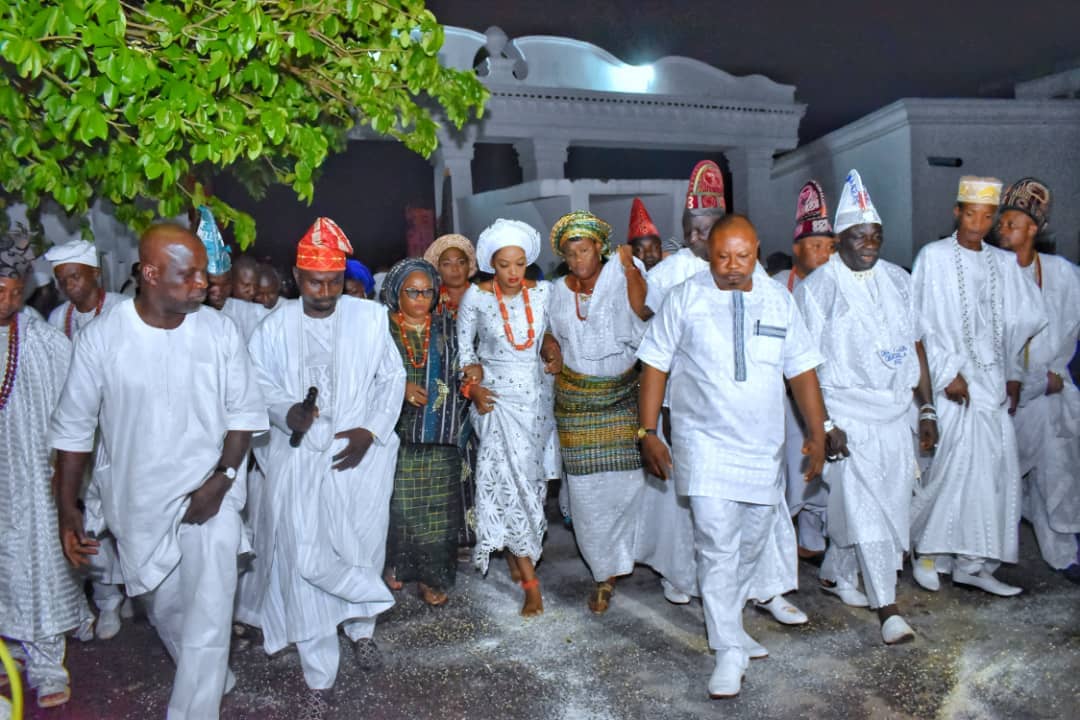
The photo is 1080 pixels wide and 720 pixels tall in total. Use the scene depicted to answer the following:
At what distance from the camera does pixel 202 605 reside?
11.7ft

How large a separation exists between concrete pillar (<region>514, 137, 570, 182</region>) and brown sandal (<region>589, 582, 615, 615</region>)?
7941 mm

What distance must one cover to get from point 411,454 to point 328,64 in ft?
8.12

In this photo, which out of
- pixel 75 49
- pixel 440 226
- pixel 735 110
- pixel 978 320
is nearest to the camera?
pixel 75 49

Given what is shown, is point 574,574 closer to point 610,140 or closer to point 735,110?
point 610,140

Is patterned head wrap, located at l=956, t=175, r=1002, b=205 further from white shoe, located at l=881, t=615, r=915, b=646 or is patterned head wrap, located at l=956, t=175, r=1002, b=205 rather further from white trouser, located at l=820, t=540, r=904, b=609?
white shoe, located at l=881, t=615, r=915, b=646

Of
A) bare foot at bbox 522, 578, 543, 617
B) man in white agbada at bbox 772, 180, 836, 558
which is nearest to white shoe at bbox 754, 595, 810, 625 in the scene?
man in white agbada at bbox 772, 180, 836, 558

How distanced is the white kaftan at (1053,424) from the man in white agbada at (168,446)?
467cm

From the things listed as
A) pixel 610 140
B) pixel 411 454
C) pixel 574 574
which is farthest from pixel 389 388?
pixel 610 140

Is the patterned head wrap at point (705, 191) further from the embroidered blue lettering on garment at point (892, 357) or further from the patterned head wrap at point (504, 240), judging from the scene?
the embroidered blue lettering on garment at point (892, 357)

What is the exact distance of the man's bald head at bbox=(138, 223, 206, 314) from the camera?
11.3 ft

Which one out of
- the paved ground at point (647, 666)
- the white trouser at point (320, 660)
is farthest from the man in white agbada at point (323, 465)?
the paved ground at point (647, 666)

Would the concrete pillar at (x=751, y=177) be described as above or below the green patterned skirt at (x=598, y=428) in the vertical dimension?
above

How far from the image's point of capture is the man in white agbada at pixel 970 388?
5.05 metres

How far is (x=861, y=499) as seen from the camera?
466 cm
